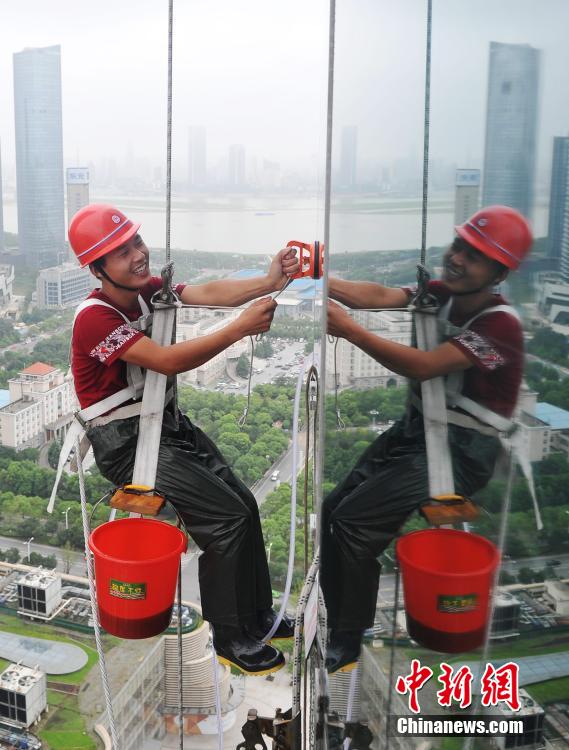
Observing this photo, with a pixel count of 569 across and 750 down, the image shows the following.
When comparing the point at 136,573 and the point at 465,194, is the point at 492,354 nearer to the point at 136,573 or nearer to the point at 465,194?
the point at 465,194

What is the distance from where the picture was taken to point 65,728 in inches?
123

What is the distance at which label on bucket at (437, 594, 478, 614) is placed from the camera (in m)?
1.34

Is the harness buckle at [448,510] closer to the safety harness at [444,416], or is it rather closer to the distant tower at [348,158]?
the safety harness at [444,416]

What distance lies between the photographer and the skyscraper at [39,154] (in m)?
2.91

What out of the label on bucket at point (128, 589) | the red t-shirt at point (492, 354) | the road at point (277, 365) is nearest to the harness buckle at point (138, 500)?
the label on bucket at point (128, 589)

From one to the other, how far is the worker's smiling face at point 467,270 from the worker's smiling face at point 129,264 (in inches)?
37.2

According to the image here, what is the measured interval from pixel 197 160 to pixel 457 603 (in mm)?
1789

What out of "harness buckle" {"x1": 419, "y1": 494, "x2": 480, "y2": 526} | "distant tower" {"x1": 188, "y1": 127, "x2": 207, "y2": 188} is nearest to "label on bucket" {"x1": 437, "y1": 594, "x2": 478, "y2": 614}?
"harness buckle" {"x1": 419, "y1": 494, "x2": 480, "y2": 526}

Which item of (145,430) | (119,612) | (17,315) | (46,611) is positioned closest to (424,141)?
(145,430)

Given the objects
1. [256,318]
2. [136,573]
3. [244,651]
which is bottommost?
[244,651]

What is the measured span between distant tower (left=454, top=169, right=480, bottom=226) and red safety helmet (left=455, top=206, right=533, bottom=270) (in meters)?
0.02

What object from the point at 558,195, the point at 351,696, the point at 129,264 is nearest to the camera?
the point at 558,195

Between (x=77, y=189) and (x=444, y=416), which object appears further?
(x=77, y=189)

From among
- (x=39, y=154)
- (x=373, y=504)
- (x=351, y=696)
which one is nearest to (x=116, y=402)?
(x=373, y=504)
